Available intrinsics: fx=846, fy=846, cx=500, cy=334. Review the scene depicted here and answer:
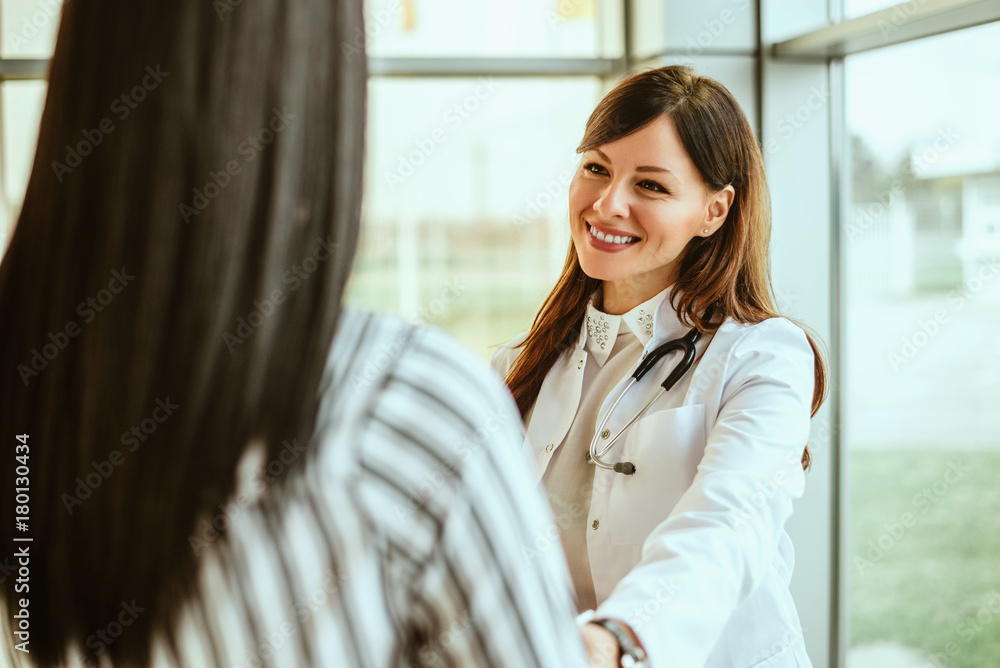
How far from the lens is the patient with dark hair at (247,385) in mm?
562

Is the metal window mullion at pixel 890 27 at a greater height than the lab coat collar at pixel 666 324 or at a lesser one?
greater

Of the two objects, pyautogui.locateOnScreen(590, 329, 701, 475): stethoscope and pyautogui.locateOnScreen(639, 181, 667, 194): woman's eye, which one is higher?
pyautogui.locateOnScreen(639, 181, 667, 194): woman's eye

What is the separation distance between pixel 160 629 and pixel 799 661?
1.43 metres

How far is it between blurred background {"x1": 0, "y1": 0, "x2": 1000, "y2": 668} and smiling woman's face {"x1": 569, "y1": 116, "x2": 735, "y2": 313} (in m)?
0.80

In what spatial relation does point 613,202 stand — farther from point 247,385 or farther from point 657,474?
point 247,385

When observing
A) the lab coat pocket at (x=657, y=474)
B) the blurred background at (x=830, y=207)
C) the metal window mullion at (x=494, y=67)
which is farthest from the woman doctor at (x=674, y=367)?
the metal window mullion at (x=494, y=67)

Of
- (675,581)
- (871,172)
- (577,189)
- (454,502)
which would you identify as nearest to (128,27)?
(454,502)

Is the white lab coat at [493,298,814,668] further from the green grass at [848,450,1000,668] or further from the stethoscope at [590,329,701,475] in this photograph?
the green grass at [848,450,1000,668]

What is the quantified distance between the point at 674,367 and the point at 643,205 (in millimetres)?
352

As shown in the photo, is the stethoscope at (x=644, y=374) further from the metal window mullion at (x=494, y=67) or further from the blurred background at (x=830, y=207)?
the metal window mullion at (x=494, y=67)

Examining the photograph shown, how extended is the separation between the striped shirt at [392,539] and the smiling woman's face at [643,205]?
124cm

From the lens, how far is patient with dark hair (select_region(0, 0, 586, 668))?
1.85 ft

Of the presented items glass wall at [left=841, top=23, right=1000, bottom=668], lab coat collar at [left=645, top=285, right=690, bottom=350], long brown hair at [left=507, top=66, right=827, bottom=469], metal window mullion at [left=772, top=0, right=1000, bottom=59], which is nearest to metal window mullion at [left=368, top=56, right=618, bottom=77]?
metal window mullion at [left=772, top=0, right=1000, bottom=59]

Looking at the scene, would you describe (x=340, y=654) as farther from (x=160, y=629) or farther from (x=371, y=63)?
(x=371, y=63)
